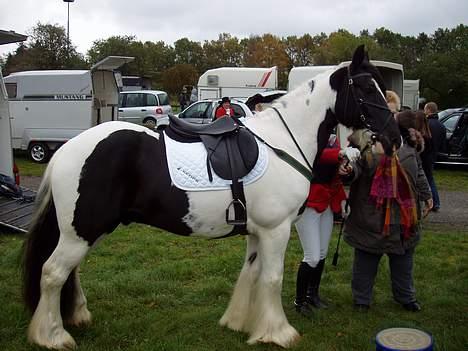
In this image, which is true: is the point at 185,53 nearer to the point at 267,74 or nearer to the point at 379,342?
the point at 267,74

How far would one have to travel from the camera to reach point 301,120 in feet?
13.0

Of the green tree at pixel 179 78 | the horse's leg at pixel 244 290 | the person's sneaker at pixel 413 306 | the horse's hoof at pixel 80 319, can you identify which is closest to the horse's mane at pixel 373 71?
the horse's leg at pixel 244 290

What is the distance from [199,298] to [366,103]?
8.21ft

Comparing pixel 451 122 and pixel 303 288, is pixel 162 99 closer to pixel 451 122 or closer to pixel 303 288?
pixel 451 122

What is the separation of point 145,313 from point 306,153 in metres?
2.05

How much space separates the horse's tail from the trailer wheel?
11353 mm

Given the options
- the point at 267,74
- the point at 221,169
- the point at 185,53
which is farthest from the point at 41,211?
the point at 185,53

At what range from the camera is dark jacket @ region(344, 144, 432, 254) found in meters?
4.55

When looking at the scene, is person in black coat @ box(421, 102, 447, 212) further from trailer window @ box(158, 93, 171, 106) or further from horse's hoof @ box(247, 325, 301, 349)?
trailer window @ box(158, 93, 171, 106)

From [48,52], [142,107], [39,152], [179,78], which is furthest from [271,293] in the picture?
[179,78]

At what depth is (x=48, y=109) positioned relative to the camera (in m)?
14.2

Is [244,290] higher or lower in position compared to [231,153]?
lower

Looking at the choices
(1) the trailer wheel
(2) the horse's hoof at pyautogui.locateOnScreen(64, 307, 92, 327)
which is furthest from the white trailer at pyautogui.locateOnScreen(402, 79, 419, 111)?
(2) the horse's hoof at pyautogui.locateOnScreen(64, 307, 92, 327)

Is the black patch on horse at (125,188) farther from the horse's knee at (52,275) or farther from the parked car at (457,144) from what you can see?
the parked car at (457,144)
